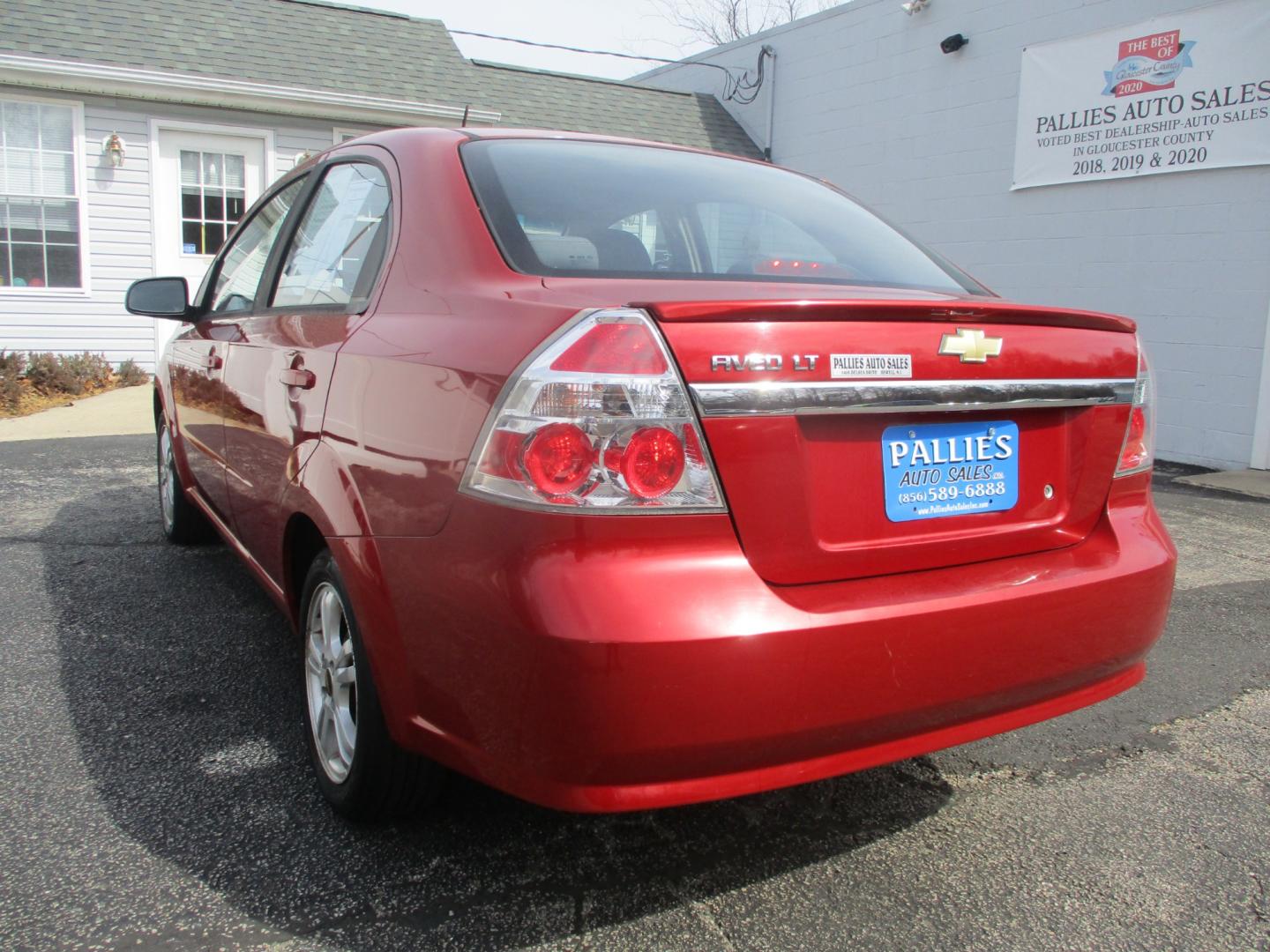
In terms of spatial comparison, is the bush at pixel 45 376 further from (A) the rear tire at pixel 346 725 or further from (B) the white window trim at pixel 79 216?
(A) the rear tire at pixel 346 725

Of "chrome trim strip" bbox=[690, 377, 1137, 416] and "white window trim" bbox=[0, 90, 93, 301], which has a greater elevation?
"white window trim" bbox=[0, 90, 93, 301]

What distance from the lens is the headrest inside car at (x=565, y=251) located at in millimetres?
2137

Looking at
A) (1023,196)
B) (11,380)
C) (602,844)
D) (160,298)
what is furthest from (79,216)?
(602,844)

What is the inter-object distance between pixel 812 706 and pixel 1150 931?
2.99ft

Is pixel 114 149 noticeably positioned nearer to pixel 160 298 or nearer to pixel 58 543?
pixel 58 543

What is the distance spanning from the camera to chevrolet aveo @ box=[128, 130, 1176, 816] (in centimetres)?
173

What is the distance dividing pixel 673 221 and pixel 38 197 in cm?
1029

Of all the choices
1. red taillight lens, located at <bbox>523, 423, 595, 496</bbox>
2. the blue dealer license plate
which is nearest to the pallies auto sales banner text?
the blue dealer license plate

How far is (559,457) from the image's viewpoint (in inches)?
68.4

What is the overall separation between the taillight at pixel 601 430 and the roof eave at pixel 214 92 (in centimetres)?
952

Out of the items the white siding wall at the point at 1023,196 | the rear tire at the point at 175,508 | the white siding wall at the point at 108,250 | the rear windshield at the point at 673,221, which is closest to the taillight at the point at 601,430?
the rear windshield at the point at 673,221

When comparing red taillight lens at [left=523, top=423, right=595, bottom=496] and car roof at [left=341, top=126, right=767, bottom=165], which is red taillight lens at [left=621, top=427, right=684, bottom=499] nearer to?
red taillight lens at [left=523, top=423, right=595, bottom=496]

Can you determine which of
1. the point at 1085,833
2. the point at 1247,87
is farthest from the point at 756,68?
the point at 1085,833

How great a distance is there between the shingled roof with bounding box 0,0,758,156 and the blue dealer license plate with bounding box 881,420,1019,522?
35.2 ft
